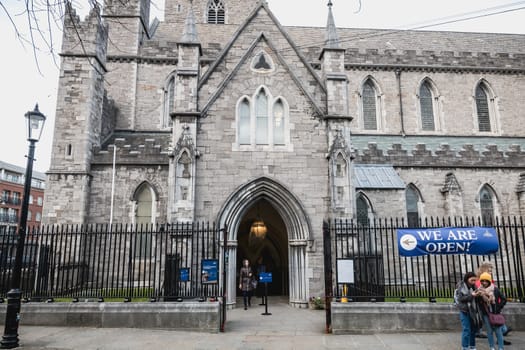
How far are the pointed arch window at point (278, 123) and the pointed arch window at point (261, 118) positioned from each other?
1.01 feet

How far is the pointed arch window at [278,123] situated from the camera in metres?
14.0

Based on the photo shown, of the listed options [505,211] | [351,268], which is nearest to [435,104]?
[505,211]

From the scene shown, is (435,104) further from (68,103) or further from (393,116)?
(68,103)

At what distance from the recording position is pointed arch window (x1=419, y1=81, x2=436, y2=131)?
23.4 m

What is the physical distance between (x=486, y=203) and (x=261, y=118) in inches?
478

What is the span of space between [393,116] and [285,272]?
37.3 feet

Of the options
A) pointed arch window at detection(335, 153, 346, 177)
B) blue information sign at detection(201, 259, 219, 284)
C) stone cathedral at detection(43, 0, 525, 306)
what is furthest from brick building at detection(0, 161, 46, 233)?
blue information sign at detection(201, 259, 219, 284)

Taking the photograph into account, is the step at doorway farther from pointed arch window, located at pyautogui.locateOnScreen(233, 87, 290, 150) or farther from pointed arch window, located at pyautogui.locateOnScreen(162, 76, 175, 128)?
pointed arch window, located at pyautogui.locateOnScreen(162, 76, 175, 128)

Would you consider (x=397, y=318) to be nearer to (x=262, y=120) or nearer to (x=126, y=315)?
(x=126, y=315)

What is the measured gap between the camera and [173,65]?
2244 cm

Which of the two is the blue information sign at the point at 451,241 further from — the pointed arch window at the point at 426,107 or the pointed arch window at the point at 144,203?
the pointed arch window at the point at 426,107

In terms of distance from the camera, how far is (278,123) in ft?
46.4

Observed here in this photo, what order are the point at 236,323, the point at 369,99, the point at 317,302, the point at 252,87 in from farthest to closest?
1. the point at 369,99
2. the point at 252,87
3. the point at 317,302
4. the point at 236,323

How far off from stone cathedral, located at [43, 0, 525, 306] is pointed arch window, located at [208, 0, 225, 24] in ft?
8.67
